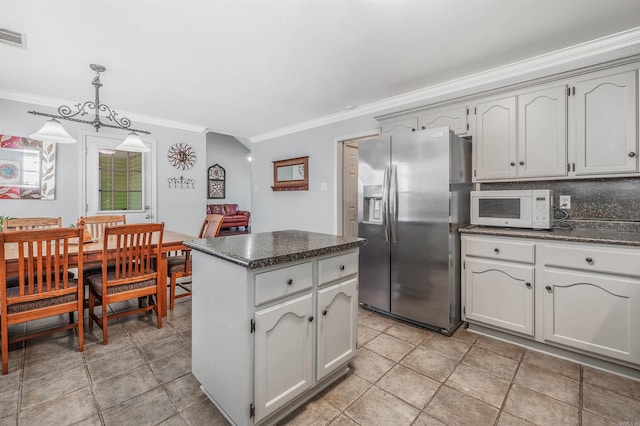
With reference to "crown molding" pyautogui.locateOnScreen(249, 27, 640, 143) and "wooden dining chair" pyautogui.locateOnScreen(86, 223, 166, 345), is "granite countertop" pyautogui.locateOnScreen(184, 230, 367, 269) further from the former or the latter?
"crown molding" pyautogui.locateOnScreen(249, 27, 640, 143)

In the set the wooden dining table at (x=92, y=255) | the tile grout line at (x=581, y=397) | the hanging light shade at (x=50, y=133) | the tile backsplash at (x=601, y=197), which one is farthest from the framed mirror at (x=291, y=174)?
the tile grout line at (x=581, y=397)

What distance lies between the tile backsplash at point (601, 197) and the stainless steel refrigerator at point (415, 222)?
0.78 metres

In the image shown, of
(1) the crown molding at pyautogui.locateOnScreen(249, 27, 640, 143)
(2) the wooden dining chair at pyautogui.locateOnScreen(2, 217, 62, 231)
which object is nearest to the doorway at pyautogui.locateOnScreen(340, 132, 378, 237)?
(1) the crown molding at pyautogui.locateOnScreen(249, 27, 640, 143)

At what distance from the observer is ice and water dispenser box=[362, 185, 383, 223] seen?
2867 millimetres

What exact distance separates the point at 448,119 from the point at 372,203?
3.80ft

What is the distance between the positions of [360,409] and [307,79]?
2.96m

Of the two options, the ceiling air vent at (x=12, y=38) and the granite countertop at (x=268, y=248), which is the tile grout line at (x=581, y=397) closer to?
the granite countertop at (x=268, y=248)

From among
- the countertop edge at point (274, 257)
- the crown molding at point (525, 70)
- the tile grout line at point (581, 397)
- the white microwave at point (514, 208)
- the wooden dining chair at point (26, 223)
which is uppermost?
the crown molding at point (525, 70)

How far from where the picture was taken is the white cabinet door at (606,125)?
2070 millimetres

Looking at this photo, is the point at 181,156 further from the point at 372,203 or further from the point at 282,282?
the point at 282,282

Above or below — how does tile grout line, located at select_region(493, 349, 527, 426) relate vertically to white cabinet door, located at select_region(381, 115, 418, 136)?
below

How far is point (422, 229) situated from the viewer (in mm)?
2551

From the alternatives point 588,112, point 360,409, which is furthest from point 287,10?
point 360,409

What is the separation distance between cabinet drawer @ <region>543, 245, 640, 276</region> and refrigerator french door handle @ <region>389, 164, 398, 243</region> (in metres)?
1.15
